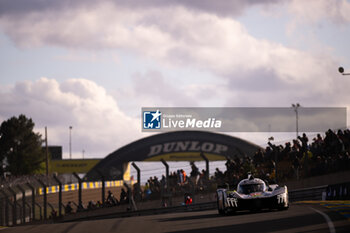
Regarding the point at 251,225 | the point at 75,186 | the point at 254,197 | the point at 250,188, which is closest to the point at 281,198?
the point at 254,197

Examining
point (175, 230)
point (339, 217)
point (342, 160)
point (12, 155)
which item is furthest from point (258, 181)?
point (12, 155)

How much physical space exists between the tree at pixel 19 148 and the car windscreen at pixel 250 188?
77.0m

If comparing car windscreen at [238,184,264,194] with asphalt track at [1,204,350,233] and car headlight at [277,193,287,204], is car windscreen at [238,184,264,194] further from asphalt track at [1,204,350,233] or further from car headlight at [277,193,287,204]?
asphalt track at [1,204,350,233]

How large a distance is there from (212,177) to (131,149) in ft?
110

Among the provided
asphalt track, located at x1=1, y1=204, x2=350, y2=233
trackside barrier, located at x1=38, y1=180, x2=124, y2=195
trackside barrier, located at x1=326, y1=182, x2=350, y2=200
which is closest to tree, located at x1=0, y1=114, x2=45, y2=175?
trackside barrier, located at x1=38, y1=180, x2=124, y2=195

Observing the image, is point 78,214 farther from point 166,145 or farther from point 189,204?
point 166,145

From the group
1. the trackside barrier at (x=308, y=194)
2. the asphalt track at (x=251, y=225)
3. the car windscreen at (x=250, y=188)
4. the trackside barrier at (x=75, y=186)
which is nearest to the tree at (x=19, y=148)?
the trackside barrier at (x=75, y=186)

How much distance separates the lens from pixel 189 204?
94.1 feet

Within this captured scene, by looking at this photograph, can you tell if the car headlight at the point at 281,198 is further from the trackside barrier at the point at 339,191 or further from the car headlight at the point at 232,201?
the trackside barrier at the point at 339,191

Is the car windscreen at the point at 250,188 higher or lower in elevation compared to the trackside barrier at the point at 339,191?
higher

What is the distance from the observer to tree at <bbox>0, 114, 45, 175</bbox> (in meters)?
93.8

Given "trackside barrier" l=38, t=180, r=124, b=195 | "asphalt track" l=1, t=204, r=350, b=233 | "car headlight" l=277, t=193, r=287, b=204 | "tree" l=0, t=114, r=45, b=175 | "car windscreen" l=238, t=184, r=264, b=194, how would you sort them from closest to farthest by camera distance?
1. "asphalt track" l=1, t=204, r=350, b=233
2. "car headlight" l=277, t=193, r=287, b=204
3. "car windscreen" l=238, t=184, r=264, b=194
4. "trackside barrier" l=38, t=180, r=124, b=195
5. "tree" l=0, t=114, r=45, b=175

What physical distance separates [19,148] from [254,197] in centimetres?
7951

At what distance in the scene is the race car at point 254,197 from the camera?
18859 mm
